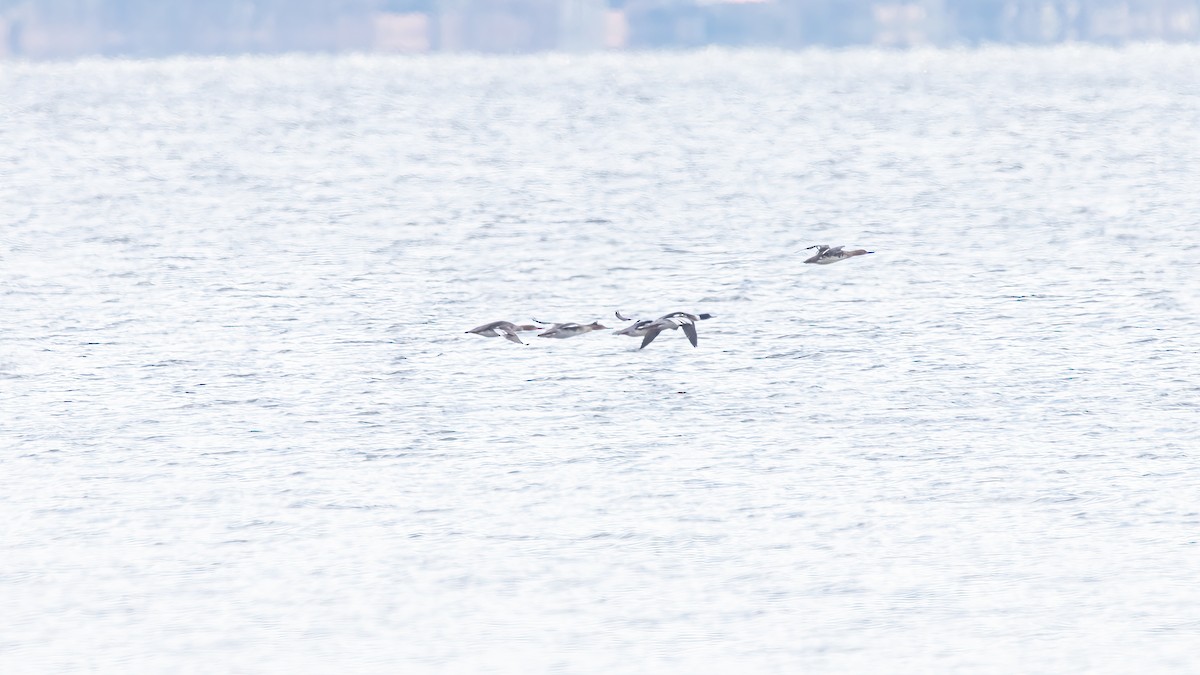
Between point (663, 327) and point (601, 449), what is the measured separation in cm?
697

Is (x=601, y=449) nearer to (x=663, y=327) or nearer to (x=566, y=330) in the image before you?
(x=663, y=327)

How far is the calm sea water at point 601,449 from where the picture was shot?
1432 cm

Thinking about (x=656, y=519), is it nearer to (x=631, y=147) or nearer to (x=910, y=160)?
(x=910, y=160)

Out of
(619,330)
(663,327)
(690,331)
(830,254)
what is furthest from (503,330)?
(830,254)

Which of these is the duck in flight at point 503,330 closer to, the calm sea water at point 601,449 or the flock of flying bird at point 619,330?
the flock of flying bird at point 619,330

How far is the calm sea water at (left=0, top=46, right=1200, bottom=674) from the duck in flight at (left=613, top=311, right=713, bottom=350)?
367 mm

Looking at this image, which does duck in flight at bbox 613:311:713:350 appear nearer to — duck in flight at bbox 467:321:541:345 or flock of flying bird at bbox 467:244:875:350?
flock of flying bird at bbox 467:244:875:350

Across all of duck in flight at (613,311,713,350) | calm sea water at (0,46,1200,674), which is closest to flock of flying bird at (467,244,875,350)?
duck in flight at (613,311,713,350)

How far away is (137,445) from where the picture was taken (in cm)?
2088

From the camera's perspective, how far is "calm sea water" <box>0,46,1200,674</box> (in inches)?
564

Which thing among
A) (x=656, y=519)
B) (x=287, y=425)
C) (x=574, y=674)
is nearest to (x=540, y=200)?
(x=287, y=425)

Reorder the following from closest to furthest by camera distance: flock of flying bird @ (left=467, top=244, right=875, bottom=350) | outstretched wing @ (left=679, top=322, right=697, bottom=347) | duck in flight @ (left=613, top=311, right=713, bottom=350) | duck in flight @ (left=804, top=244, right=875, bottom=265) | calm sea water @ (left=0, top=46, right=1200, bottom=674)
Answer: calm sea water @ (left=0, top=46, right=1200, bottom=674), outstretched wing @ (left=679, top=322, right=697, bottom=347), duck in flight @ (left=613, top=311, right=713, bottom=350), flock of flying bird @ (left=467, top=244, right=875, bottom=350), duck in flight @ (left=804, top=244, right=875, bottom=265)

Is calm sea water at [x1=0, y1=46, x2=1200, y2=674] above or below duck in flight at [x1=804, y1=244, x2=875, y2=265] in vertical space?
below

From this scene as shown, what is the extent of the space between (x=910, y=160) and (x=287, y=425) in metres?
66.8
